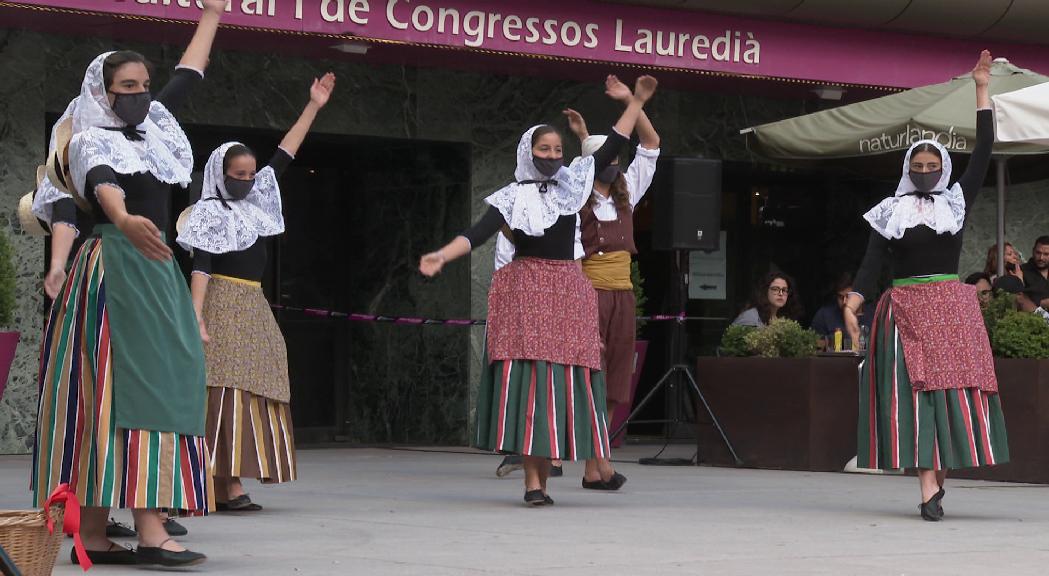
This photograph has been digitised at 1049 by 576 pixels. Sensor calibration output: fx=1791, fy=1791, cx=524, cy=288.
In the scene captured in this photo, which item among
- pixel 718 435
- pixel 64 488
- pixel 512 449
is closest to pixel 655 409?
pixel 718 435

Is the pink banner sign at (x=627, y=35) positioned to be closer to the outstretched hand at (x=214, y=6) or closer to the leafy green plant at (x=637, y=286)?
the leafy green plant at (x=637, y=286)

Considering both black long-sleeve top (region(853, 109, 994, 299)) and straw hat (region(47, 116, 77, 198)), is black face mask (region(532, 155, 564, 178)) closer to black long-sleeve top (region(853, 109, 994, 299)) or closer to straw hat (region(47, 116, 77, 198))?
black long-sleeve top (region(853, 109, 994, 299))

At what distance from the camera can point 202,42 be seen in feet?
22.2

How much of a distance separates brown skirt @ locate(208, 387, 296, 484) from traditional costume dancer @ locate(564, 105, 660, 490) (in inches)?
95.3

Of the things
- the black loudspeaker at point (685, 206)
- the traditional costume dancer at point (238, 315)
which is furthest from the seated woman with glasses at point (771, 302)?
the traditional costume dancer at point (238, 315)

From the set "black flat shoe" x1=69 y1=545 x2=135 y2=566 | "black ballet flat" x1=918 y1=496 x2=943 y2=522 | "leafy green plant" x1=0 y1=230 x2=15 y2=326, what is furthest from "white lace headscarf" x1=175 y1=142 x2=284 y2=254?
"black ballet flat" x1=918 y1=496 x2=943 y2=522

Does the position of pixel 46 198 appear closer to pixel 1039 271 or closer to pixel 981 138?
pixel 981 138

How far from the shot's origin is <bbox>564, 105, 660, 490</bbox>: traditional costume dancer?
1077cm

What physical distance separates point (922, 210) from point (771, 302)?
5.15 m

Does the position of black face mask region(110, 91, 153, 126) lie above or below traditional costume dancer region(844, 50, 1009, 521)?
above

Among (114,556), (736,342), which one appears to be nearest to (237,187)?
(114,556)

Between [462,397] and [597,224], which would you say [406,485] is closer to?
[597,224]

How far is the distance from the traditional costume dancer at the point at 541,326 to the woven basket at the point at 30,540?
3923mm

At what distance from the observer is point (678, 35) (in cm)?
1395
